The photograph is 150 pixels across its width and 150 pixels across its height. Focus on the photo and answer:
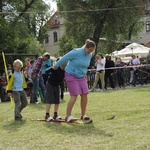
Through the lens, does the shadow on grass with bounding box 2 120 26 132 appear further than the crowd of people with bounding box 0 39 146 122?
No

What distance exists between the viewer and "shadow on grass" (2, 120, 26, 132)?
26.1ft

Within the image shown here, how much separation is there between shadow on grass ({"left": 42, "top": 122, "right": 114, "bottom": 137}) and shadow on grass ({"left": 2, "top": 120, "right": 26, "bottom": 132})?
0.61 metres

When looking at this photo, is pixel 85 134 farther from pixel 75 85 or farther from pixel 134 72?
pixel 134 72

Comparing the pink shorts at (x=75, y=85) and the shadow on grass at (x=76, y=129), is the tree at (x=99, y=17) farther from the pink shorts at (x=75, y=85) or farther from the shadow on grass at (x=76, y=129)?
the shadow on grass at (x=76, y=129)

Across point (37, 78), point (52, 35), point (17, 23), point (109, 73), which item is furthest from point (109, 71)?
point (52, 35)

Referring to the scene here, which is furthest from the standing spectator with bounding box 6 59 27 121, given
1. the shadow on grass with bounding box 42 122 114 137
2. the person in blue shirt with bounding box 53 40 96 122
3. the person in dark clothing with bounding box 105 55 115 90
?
the person in dark clothing with bounding box 105 55 115 90

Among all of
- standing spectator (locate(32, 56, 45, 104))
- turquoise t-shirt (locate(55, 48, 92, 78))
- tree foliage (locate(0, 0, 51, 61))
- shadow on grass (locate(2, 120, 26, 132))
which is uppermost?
tree foliage (locate(0, 0, 51, 61))

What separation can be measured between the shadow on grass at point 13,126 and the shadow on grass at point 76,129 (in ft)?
2.02

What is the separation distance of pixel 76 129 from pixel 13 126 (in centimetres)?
161

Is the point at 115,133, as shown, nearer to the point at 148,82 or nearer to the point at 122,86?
the point at 122,86

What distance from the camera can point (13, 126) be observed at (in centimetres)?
838

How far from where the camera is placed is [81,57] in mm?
8227

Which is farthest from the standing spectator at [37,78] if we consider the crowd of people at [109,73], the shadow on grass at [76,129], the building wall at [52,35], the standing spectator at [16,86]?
the building wall at [52,35]

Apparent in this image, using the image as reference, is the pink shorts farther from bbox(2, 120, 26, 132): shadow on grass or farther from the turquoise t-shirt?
bbox(2, 120, 26, 132): shadow on grass
